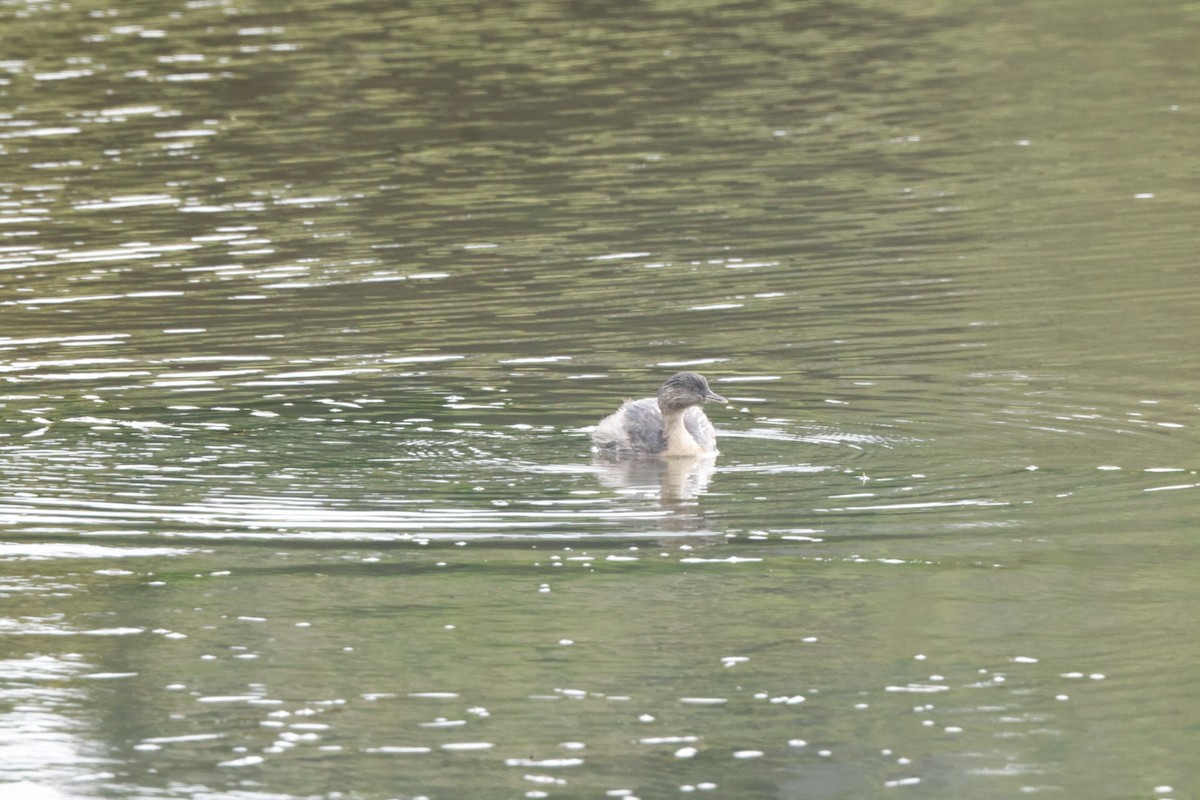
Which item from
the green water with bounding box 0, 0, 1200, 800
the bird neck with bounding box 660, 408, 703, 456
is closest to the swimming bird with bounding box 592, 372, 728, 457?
the bird neck with bounding box 660, 408, 703, 456

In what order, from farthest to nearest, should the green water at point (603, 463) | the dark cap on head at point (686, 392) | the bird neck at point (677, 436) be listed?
the bird neck at point (677, 436) → the dark cap on head at point (686, 392) → the green water at point (603, 463)

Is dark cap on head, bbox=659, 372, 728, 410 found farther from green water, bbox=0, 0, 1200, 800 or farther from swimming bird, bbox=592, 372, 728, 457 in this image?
green water, bbox=0, 0, 1200, 800

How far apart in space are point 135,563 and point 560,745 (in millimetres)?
3747

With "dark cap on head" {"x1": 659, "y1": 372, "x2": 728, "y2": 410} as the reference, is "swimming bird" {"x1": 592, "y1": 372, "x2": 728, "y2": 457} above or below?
below

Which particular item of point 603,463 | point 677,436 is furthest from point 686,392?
point 603,463

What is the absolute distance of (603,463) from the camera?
14469mm

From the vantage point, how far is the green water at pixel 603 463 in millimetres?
9508

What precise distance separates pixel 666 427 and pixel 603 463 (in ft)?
1.99

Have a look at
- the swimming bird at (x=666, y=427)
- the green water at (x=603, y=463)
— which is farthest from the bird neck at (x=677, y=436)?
the green water at (x=603, y=463)

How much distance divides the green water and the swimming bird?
20 centimetres

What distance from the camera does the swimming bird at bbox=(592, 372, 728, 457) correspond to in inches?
577

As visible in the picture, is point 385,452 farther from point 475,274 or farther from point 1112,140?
point 1112,140

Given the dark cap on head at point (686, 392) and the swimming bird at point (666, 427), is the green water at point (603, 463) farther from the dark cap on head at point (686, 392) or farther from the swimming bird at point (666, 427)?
the dark cap on head at point (686, 392)

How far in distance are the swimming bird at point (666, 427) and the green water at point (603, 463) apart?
0.66 ft
